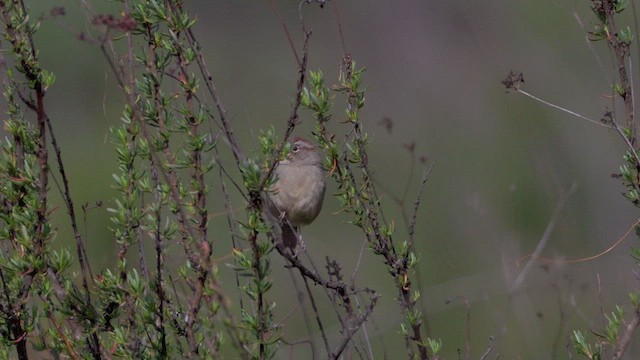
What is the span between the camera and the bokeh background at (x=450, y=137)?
7.22 meters

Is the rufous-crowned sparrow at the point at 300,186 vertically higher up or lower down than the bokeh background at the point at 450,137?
lower down

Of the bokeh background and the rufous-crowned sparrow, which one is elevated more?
the bokeh background

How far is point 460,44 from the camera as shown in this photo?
9.73 meters

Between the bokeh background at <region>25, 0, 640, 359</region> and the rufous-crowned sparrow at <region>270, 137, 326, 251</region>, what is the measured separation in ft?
3.45

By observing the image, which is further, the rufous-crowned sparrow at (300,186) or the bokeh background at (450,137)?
the bokeh background at (450,137)

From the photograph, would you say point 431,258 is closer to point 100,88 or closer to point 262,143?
point 100,88

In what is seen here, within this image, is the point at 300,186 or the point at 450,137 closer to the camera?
the point at 300,186

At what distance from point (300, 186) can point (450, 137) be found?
3.50 meters

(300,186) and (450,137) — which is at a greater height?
(450,137)

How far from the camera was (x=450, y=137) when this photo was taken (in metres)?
8.90

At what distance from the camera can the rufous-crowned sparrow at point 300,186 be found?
5.52 m

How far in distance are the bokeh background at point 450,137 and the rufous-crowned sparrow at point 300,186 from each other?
1.05 meters

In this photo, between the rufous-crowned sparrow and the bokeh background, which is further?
the bokeh background

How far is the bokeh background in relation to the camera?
7.22m
